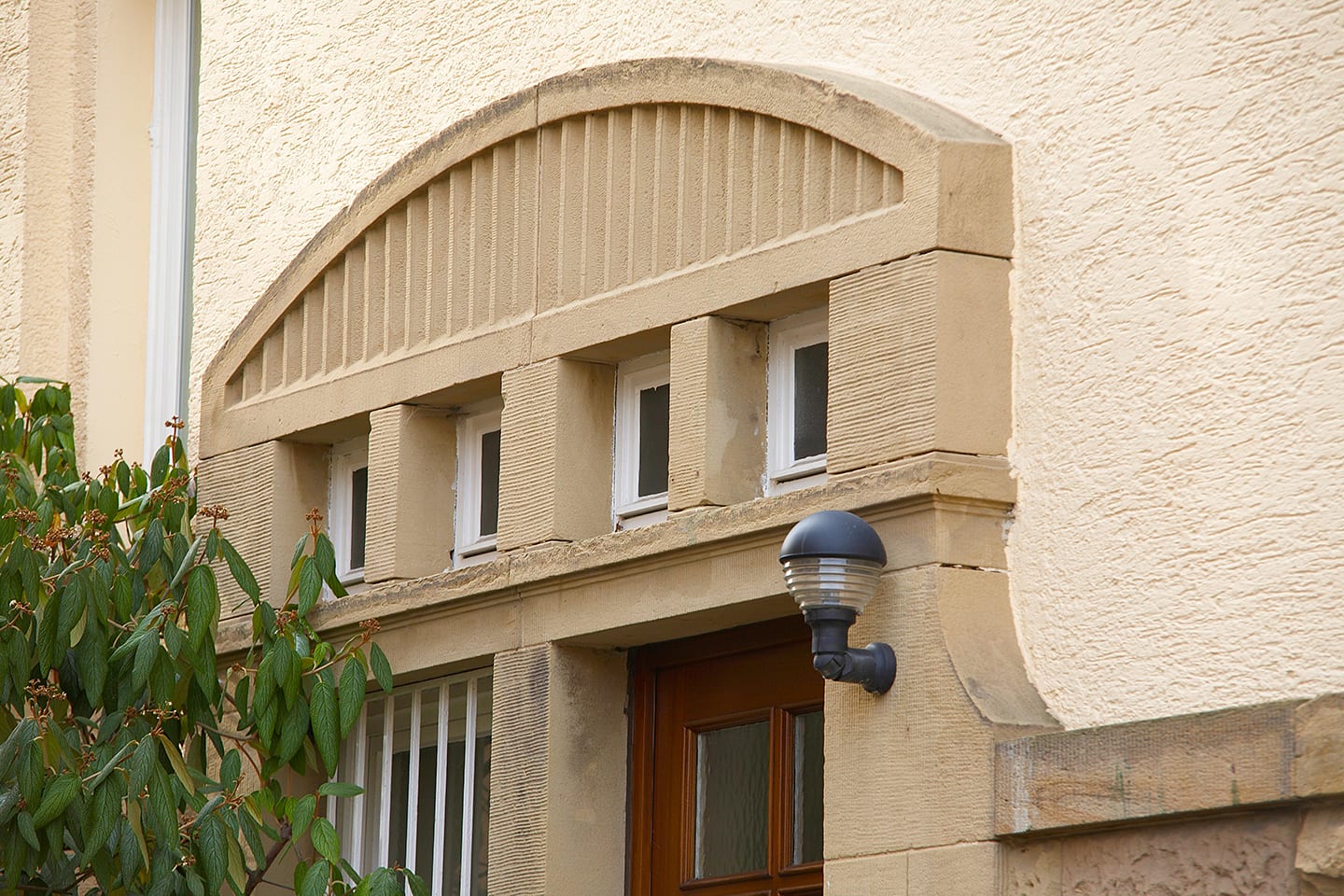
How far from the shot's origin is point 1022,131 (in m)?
5.31

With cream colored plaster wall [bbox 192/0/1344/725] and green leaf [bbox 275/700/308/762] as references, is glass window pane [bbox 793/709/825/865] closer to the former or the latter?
cream colored plaster wall [bbox 192/0/1344/725]

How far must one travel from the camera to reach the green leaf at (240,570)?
6.49 metres

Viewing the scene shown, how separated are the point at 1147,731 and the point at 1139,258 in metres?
1.10

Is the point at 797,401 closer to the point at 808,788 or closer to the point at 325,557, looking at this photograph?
the point at 808,788

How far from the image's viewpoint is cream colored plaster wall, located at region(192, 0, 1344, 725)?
4613 mm

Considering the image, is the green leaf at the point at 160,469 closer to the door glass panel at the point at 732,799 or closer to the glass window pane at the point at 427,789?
the glass window pane at the point at 427,789

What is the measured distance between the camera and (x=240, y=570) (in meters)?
6.59

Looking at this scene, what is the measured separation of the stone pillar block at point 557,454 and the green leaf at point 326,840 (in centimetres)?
94

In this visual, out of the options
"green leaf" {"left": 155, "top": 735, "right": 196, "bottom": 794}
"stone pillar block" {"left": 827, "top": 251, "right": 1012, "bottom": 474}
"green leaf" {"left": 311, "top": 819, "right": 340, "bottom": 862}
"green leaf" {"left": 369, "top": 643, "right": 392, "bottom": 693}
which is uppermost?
"stone pillar block" {"left": 827, "top": 251, "right": 1012, "bottom": 474}

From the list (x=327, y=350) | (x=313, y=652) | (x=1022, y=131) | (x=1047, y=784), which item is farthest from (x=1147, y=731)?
(x=327, y=350)

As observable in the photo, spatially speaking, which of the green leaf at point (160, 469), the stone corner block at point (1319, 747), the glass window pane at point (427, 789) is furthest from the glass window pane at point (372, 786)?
the stone corner block at point (1319, 747)

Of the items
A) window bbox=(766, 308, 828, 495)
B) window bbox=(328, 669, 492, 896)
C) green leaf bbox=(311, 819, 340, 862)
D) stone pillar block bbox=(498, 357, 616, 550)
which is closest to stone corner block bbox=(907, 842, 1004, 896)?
window bbox=(766, 308, 828, 495)

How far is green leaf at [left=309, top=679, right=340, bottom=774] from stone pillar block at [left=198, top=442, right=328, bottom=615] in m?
0.86

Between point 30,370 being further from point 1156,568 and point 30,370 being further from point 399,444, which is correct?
point 1156,568
